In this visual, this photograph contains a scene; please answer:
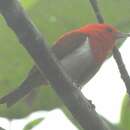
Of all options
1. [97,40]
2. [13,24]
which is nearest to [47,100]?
[13,24]

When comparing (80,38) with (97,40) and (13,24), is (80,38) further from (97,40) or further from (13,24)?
(13,24)

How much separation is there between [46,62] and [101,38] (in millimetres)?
1638

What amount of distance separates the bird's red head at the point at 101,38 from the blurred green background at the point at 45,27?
0.77m

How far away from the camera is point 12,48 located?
201cm

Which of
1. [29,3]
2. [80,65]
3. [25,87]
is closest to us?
[29,3]

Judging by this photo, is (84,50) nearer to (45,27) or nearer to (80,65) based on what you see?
(80,65)

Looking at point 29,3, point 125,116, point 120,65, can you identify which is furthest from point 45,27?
point 125,116

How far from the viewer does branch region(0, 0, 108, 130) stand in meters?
1.33

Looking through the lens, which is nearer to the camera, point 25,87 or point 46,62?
point 46,62

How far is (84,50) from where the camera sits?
9.28 ft

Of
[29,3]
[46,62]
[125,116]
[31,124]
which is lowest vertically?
[125,116]

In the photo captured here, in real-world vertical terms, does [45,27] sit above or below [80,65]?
above

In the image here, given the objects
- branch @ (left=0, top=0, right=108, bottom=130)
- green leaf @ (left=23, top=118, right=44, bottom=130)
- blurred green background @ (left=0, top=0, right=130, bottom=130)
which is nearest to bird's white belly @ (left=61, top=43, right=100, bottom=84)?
blurred green background @ (left=0, top=0, right=130, bottom=130)

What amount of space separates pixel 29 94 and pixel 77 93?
0.82 metres
